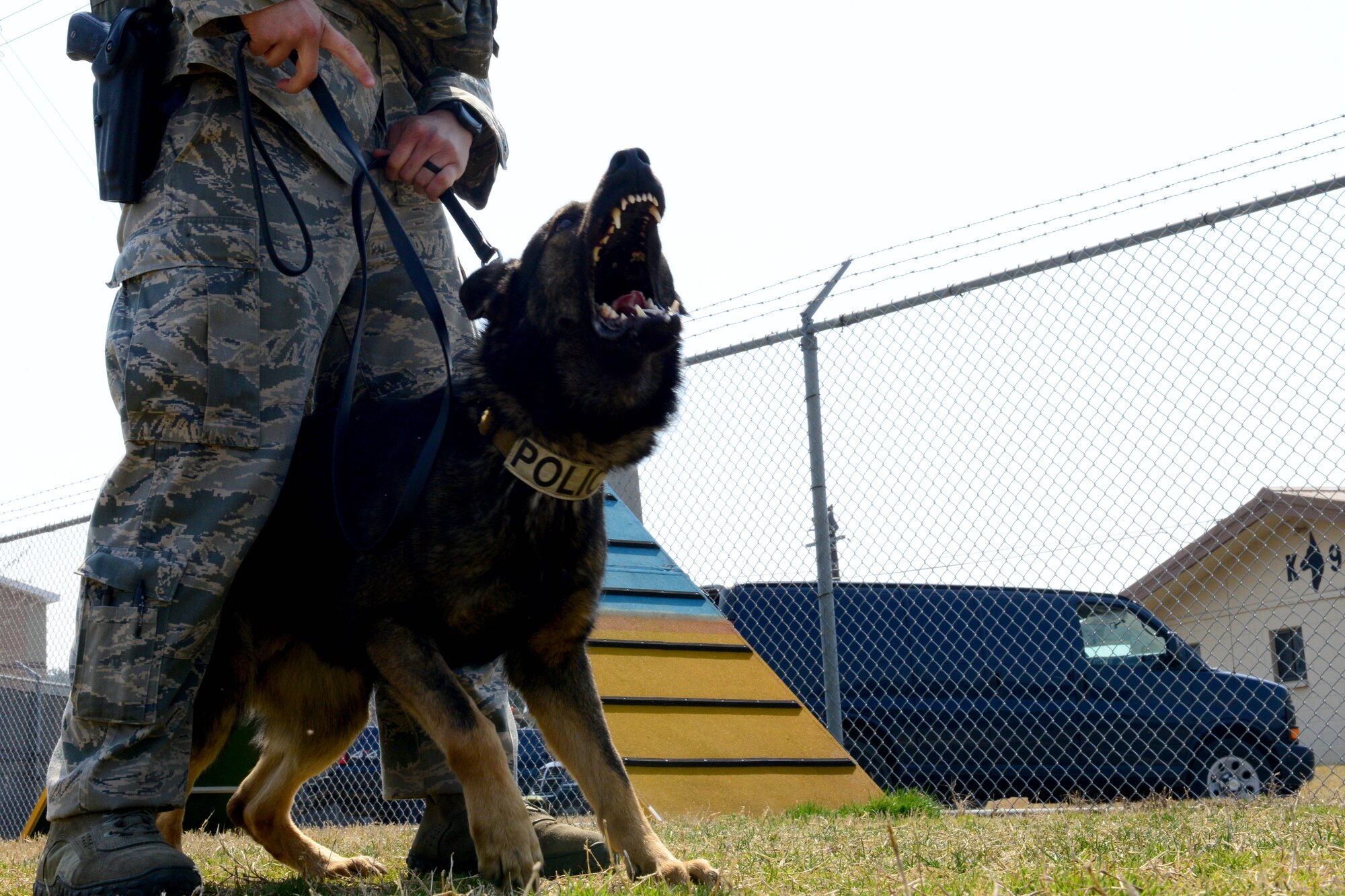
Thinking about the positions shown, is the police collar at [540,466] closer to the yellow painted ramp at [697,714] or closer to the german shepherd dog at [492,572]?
the german shepherd dog at [492,572]

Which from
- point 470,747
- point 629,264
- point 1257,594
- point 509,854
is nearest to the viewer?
point 509,854

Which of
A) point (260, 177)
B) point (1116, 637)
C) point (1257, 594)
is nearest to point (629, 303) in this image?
point (260, 177)

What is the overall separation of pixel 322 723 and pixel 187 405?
1.06 metres

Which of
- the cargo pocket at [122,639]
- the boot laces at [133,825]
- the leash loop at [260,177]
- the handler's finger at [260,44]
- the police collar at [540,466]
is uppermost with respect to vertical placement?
the handler's finger at [260,44]

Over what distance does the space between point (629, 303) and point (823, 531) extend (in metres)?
3.29

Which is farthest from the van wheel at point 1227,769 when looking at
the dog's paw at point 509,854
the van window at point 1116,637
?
the dog's paw at point 509,854

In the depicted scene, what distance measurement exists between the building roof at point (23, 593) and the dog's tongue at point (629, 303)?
7551 millimetres

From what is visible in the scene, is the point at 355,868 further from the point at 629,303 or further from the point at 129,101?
the point at 129,101

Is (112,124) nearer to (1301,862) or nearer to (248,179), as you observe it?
(248,179)

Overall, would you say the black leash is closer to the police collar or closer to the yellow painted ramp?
the police collar

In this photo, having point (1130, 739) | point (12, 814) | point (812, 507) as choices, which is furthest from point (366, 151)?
point (12, 814)

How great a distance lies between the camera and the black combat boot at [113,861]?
209 centimetres

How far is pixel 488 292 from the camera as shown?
2.86m

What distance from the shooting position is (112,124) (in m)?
2.46
